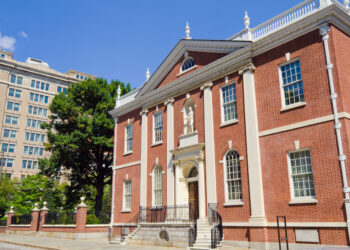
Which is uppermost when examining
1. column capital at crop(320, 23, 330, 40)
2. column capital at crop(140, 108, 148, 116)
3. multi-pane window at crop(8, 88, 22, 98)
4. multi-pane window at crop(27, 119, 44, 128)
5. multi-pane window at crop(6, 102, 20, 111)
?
multi-pane window at crop(8, 88, 22, 98)

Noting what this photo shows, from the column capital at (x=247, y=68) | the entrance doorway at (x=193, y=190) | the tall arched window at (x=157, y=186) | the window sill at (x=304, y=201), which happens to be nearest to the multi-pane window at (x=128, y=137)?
the tall arched window at (x=157, y=186)

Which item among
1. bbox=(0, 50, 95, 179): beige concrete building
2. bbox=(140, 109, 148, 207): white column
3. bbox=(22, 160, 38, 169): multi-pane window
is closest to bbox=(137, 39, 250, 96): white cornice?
bbox=(140, 109, 148, 207): white column

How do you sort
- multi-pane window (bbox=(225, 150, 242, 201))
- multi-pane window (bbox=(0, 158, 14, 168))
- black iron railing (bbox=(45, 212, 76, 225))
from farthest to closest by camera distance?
1. multi-pane window (bbox=(0, 158, 14, 168))
2. black iron railing (bbox=(45, 212, 76, 225))
3. multi-pane window (bbox=(225, 150, 242, 201))

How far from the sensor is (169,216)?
19406mm

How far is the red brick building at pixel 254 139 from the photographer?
43.8 ft

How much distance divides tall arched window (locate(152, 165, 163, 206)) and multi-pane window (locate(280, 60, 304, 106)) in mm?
9607

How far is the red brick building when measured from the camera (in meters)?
13.3

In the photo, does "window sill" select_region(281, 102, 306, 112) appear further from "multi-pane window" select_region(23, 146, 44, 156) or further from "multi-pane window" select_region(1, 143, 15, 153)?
"multi-pane window" select_region(23, 146, 44, 156)

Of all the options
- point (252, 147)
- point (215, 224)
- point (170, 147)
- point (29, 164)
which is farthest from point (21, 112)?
point (252, 147)

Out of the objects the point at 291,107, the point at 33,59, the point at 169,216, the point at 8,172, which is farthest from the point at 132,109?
the point at 33,59

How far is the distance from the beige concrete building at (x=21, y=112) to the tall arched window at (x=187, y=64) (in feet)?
146

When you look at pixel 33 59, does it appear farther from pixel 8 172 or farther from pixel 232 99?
pixel 232 99

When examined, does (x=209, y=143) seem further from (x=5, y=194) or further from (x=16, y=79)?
(x=16, y=79)

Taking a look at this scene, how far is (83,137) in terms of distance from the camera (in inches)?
1243
